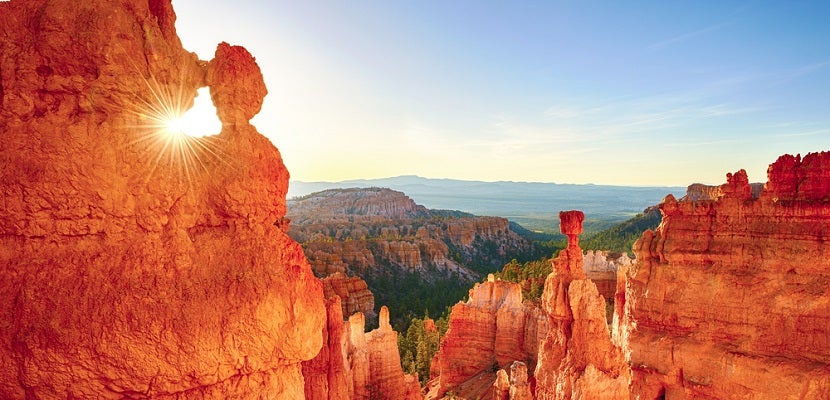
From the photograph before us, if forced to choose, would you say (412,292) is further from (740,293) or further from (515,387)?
(740,293)

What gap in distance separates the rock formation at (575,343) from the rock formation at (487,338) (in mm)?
13240

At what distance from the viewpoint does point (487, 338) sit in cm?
2683

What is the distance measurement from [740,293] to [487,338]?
1449 centimetres

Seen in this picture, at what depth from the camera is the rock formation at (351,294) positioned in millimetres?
39406

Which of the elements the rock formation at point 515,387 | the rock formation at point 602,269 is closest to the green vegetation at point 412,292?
the rock formation at point 602,269

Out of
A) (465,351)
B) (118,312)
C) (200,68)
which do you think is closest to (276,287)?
(118,312)

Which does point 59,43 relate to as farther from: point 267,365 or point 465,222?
point 465,222

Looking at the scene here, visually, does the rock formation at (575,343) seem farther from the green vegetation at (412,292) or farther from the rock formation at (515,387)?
the green vegetation at (412,292)

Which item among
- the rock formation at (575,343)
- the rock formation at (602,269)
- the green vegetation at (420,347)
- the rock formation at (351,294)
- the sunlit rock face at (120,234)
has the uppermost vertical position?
the sunlit rock face at (120,234)

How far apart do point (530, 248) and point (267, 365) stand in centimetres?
9500

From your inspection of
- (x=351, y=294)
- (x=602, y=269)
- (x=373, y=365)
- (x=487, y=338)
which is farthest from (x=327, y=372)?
(x=602, y=269)

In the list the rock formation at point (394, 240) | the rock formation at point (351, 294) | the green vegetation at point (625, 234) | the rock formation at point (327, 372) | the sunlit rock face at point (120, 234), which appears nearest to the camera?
the sunlit rock face at point (120, 234)

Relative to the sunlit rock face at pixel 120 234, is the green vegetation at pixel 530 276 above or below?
below

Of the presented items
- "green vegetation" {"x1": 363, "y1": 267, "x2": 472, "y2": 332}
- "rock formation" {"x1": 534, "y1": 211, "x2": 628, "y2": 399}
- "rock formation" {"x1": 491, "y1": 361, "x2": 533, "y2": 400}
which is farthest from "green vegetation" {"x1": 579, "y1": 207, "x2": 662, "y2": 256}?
"rock formation" {"x1": 534, "y1": 211, "x2": 628, "y2": 399}
